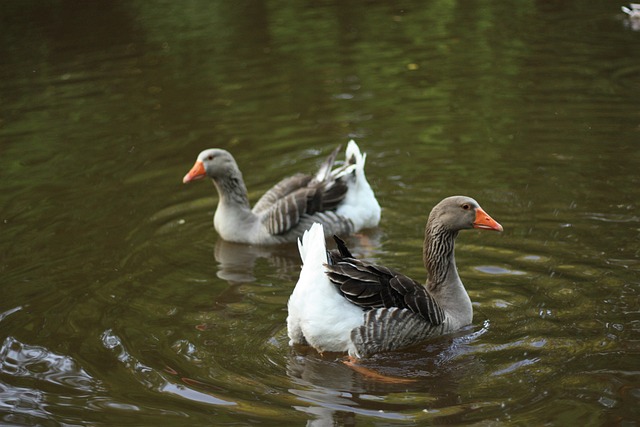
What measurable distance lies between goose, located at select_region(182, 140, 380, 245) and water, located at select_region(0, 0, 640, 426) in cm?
27

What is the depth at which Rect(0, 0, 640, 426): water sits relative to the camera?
252 inches

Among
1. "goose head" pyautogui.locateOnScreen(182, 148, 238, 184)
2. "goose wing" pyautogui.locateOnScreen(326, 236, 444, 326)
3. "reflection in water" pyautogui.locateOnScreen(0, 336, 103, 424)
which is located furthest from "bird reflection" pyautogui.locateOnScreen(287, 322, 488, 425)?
"goose head" pyautogui.locateOnScreen(182, 148, 238, 184)

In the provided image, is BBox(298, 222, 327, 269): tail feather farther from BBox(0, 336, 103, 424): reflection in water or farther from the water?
BBox(0, 336, 103, 424): reflection in water

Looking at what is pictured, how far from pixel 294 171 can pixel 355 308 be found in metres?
4.70

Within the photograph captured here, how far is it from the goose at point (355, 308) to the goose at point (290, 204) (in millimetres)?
2722

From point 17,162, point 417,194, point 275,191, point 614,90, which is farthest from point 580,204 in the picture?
point 17,162

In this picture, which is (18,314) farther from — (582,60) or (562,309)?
(582,60)

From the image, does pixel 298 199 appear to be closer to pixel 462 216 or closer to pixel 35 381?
pixel 462 216

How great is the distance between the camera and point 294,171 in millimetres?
11469

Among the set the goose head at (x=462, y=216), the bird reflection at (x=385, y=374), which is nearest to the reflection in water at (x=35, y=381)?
the bird reflection at (x=385, y=374)

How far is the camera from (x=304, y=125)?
13109mm

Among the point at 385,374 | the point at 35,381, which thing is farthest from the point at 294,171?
the point at 35,381

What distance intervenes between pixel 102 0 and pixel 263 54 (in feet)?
22.8

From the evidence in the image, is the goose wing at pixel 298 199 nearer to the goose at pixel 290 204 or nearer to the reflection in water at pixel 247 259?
the goose at pixel 290 204
